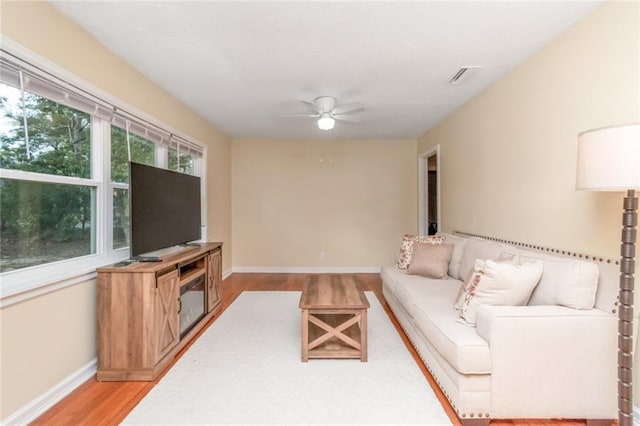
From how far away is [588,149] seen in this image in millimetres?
1515

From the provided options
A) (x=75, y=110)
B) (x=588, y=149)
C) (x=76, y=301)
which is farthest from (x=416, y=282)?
(x=75, y=110)

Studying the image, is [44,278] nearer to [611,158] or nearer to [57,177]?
[57,177]

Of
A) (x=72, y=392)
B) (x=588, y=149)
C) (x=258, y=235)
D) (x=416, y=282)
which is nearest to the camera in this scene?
(x=588, y=149)

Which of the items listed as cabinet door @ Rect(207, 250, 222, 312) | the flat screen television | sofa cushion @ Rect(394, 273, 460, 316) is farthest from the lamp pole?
cabinet door @ Rect(207, 250, 222, 312)

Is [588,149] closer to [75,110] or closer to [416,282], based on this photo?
[416,282]

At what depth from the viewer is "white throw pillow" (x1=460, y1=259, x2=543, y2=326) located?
1.98 meters

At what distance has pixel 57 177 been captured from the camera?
2107 millimetres

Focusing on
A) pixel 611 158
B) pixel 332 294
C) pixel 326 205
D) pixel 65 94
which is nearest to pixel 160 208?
pixel 65 94

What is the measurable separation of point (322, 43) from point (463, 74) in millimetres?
1439

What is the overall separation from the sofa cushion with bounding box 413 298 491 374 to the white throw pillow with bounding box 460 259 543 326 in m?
0.15

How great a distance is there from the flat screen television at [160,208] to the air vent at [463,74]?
2.91 metres

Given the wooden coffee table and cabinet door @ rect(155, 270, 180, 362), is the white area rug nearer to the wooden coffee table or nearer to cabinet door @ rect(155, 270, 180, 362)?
the wooden coffee table

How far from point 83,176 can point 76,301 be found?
3.03 ft

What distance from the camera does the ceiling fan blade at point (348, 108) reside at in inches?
151
